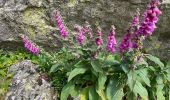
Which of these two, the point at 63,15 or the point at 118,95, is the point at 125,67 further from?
the point at 63,15

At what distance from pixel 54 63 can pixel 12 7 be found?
1995 millimetres

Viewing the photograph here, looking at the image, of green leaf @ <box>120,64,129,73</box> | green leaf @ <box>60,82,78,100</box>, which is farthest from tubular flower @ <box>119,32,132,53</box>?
green leaf @ <box>60,82,78,100</box>

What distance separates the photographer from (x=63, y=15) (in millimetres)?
8969

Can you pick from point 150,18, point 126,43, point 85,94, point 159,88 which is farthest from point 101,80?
point 150,18

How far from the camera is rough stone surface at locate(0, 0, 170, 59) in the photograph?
8.64 m

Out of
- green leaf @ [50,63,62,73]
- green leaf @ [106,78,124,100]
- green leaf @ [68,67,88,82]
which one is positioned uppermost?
green leaf @ [68,67,88,82]

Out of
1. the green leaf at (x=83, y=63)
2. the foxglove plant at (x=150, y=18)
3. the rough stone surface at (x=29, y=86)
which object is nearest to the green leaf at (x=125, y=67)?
the green leaf at (x=83, y=63)

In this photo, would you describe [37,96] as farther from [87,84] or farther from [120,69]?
[120,69]

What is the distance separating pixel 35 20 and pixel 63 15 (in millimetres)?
665

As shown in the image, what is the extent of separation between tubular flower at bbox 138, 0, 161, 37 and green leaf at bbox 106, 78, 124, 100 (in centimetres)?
140

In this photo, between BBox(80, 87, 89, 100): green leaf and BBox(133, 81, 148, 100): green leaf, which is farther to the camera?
BBox(80, 87, 89, 100): green leaf

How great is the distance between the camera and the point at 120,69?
690cm

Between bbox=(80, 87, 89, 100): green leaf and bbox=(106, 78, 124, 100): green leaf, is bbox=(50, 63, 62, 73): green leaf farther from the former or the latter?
bbox=(106, 78, 124, 100): green leaf

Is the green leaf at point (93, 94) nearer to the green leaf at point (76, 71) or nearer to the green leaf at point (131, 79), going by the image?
the green leaf at point (76, 71)
